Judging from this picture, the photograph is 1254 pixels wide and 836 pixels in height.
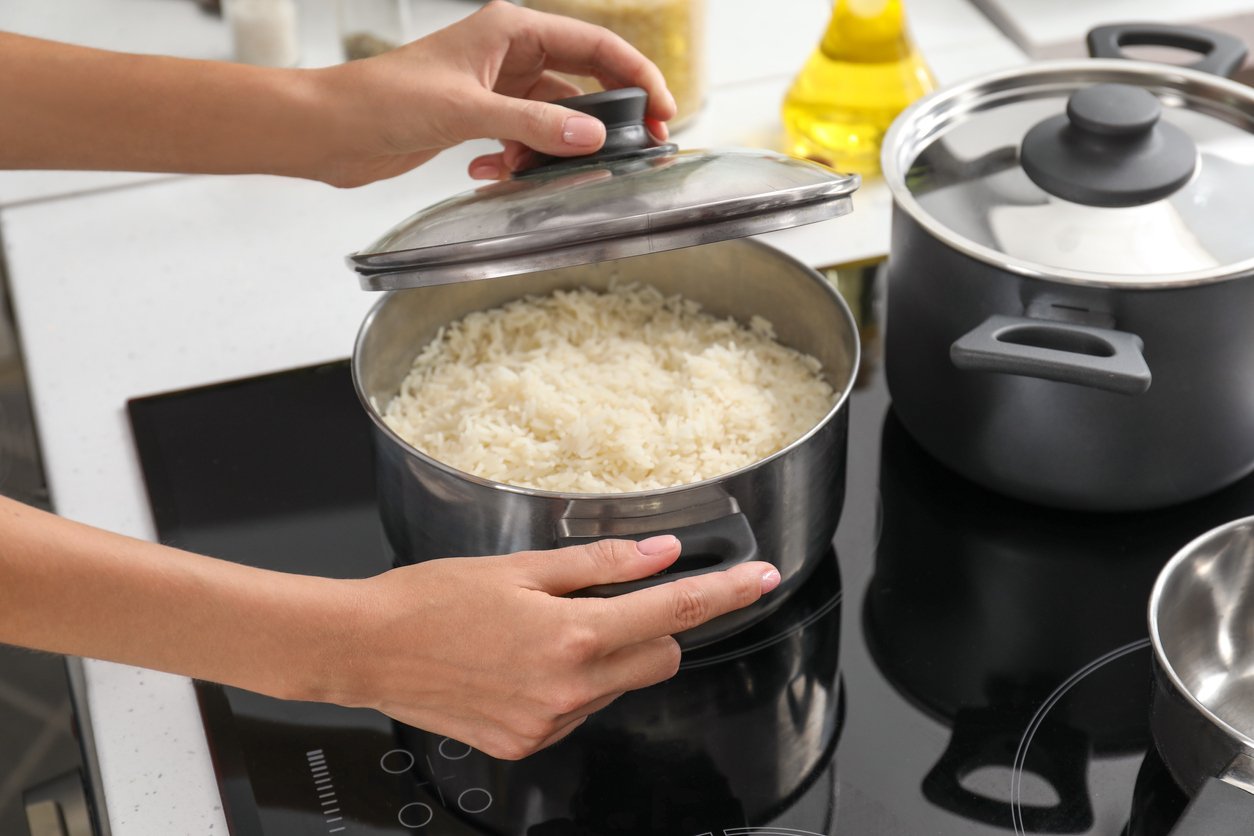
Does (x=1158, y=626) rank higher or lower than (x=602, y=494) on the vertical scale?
lower

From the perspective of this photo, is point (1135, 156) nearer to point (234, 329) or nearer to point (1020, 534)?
point (1020, 534)

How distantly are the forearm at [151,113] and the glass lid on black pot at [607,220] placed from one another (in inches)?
10.3

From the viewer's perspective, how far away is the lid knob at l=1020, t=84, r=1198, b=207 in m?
0.85

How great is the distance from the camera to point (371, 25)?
138 cm

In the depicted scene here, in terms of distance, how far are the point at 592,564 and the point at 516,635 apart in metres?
0.06

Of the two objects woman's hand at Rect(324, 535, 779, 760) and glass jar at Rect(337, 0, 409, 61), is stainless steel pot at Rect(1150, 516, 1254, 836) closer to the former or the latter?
woman's hand at Rect(324, 535, 779, 760)

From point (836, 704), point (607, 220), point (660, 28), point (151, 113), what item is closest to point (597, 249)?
point (607, 220)

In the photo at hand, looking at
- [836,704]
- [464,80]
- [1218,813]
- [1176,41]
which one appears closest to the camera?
[1218,813]

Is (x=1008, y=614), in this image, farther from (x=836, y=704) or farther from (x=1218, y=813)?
(x=1218, y=813)

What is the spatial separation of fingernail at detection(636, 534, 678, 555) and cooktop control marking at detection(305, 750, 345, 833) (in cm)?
25

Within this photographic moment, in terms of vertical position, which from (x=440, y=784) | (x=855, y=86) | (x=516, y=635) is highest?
(x=855, y=86)

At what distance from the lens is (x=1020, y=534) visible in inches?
37.3

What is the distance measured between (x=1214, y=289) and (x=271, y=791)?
2.12ft

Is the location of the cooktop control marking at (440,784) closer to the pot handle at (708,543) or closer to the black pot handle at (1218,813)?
the pot handle at (708,543)
